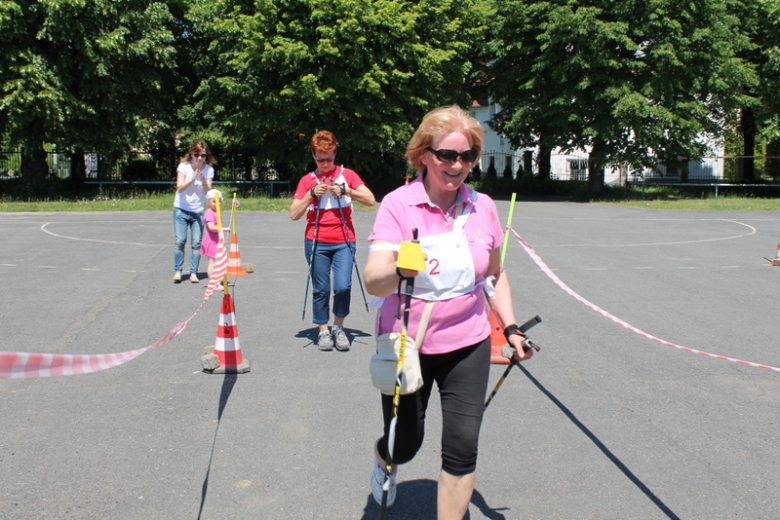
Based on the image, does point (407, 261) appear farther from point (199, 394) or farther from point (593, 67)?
point (593, 67)

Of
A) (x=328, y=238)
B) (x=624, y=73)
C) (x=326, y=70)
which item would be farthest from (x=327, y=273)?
(x=624, y=73)

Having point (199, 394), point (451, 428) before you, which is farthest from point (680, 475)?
point (199, 394)

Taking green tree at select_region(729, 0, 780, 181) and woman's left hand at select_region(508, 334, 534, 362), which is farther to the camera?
green tree at select_region(729, 0, 780, 181)

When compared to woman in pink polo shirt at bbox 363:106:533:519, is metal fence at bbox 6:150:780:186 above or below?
above

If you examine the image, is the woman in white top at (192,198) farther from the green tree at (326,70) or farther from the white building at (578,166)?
the white building at (578,166)

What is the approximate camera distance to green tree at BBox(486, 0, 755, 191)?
99.0 feet

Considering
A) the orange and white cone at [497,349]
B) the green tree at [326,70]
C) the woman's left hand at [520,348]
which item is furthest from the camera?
the green tree at [326,70]

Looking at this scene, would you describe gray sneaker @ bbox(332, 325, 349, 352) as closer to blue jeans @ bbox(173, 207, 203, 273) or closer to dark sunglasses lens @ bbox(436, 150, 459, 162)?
dark sunglasses lens @ bbox(436, 150, 459, 162)

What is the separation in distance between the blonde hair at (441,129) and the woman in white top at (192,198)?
7.19m

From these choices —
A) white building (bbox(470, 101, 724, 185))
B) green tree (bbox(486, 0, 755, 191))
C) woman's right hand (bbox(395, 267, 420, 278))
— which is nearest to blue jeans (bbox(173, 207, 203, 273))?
woman's right hand (bbox(395, 267, 420, 278))

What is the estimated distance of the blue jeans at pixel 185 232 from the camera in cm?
1025

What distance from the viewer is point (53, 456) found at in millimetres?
4148

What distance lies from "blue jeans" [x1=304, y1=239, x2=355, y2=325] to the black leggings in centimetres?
337

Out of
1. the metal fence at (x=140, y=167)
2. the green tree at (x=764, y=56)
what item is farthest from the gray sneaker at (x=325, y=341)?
the green tree at (x=764, y=56)
